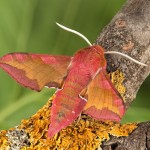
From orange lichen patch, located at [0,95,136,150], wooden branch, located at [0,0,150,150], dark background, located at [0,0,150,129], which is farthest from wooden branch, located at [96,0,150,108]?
dark background, located at [0,0,150,129]

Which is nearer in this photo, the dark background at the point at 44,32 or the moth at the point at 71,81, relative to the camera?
the moth at the point at 71,81

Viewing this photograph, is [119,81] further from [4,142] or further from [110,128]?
[4,142]

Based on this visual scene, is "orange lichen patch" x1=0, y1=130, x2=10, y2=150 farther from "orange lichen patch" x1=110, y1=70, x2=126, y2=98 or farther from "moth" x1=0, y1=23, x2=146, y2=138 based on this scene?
"orange lichen patch" x1=110, y1=70, x2=126, y2=98

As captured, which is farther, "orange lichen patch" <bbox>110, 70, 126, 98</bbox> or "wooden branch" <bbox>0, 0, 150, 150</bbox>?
"orange lichen patch" <bbox>110, 70, 126, 98</bbox>

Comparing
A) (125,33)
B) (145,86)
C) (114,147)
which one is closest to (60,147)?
(114,147)

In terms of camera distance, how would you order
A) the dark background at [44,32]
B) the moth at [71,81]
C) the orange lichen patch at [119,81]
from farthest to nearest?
the dark background at [44,32], the orange lichen patch at [119,81], the moth at [71,81]

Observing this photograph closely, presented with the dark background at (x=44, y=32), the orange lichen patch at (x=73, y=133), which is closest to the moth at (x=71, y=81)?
the orange lichen patch at (x=73, y=133)

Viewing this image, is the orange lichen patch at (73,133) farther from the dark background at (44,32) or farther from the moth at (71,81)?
the dark background at (44,32)
